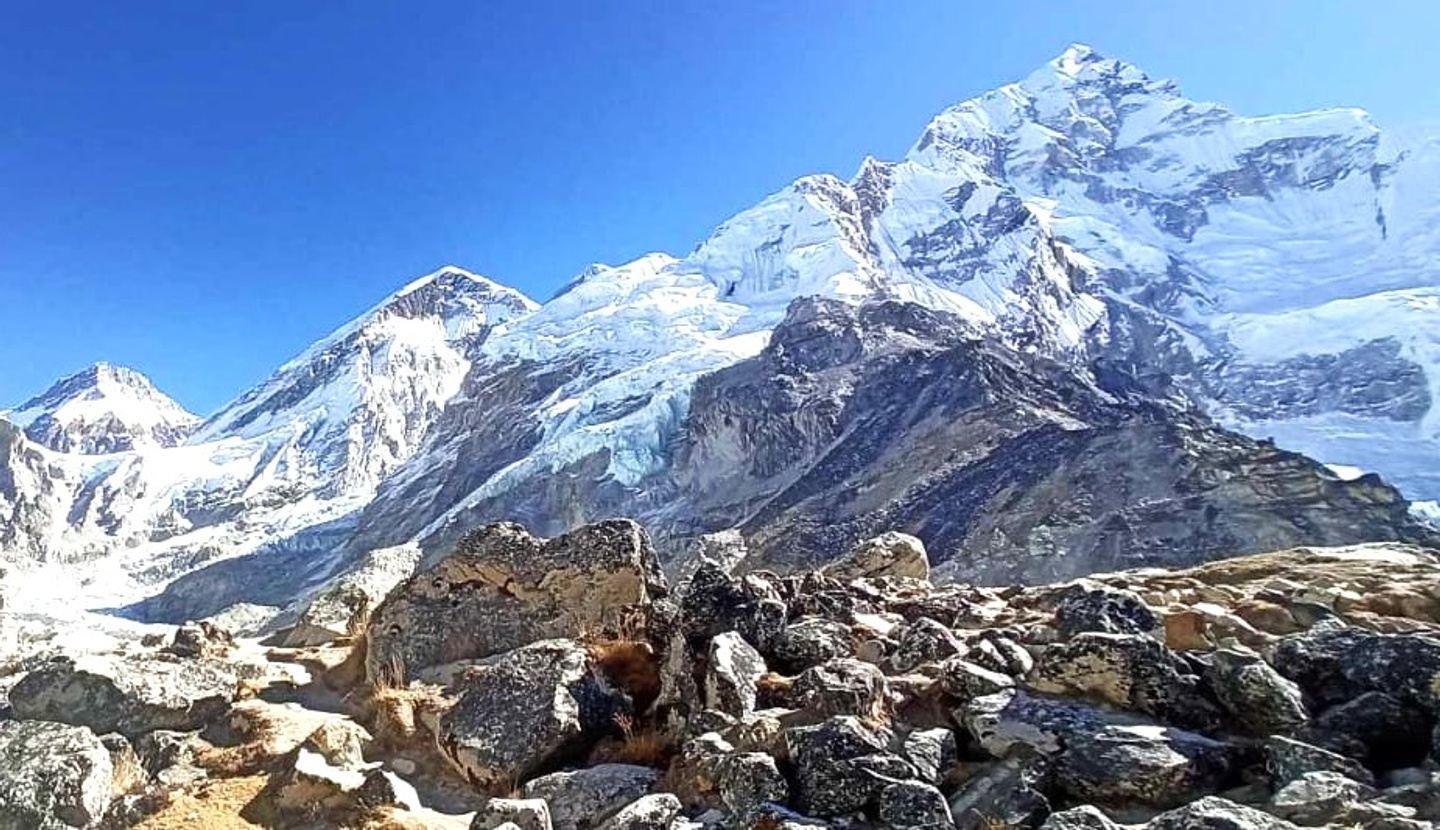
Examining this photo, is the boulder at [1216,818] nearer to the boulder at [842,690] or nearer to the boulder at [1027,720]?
the boulder at [1027,720]

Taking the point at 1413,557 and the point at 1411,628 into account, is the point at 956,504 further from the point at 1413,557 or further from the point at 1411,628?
the point at 1411,628

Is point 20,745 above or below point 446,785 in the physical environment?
above

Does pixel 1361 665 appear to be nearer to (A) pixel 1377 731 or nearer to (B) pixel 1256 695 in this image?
(A) pixel 1377 731

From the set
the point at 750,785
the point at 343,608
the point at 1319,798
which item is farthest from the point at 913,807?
the point at 343,608

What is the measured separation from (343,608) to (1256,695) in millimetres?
16358

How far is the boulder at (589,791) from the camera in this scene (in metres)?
9.50

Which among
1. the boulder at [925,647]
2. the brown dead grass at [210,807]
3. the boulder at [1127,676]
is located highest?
the boulder at [925,647]

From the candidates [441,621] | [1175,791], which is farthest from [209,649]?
[1175,791]

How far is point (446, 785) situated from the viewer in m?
11.1

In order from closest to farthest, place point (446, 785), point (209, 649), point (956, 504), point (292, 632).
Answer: point (446, 785), point (209, 649), point (292, 632), point (956, 504)

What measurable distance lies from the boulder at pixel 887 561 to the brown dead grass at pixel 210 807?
12.8 m

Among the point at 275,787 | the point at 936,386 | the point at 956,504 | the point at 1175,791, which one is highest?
the point at 936,386

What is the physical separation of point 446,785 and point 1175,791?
753 centimetres

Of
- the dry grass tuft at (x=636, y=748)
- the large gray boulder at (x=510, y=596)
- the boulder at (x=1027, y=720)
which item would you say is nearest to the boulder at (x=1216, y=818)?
the boulder at (x=1027, y=720)
